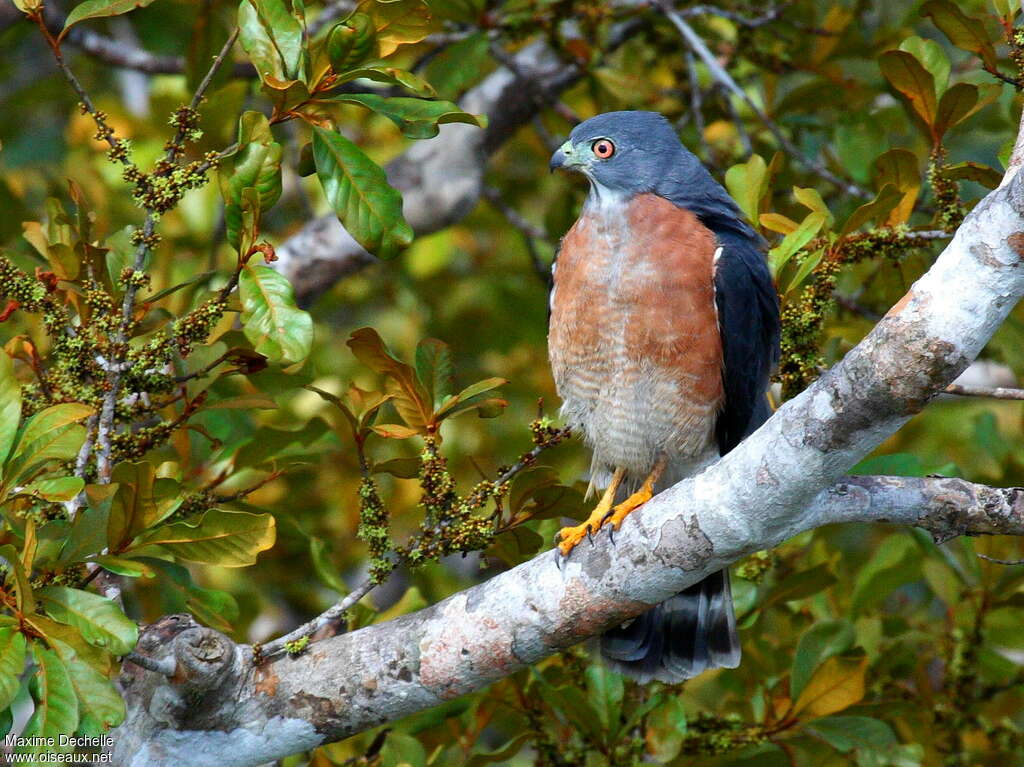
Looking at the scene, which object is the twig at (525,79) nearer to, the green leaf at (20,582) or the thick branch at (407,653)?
the thick branch at (407,653)

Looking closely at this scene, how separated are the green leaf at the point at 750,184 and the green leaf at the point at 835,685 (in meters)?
1.37

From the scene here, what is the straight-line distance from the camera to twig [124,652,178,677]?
2.53 metres

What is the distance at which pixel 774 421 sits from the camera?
234cm

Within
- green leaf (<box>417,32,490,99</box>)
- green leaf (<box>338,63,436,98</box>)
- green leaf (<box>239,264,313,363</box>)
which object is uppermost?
green leaf (<box>338,63,436,98</box>)

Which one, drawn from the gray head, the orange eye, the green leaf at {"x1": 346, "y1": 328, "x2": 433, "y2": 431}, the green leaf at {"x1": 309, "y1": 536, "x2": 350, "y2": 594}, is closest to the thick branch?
the green leaf at {"x1": 346, "y1": 328, "x2": 433, "y2": 431}

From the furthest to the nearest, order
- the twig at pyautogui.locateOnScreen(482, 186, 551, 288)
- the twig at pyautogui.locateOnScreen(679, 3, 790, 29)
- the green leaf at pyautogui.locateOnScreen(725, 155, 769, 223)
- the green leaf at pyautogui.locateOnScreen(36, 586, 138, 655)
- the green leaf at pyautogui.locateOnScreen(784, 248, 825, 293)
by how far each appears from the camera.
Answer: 1. the twig at pyautogui.locateOnScreen(482, 186, 551, 288)
2. the twig at pyautogui.locateOnScreen(679, 3, 790, 29)
3. the green leaf at pyautogui.locateOnScreen(725, 155, 769, 223)
4. the green leaf at pyautogui.locateOnScreen(784, 248, 825, 293)
5. the green leaf at pyautogui.locateOnScreen(36, 586, 138, 655)

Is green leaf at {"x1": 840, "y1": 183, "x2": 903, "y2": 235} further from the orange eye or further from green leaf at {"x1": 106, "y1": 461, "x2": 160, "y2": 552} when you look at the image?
green leaf at {"x1": 106, "y1": 461, "x2": 160, "y2": 552}

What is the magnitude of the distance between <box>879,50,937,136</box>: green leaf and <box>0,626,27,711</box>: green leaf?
2.64 meters

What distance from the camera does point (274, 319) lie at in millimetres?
2547

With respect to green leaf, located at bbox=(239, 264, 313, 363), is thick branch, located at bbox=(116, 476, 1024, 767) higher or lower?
lower

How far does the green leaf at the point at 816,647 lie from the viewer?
3352mm

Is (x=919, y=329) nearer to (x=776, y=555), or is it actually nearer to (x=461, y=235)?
(x=776, y=555)

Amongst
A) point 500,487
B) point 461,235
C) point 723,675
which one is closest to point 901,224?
point 500,487

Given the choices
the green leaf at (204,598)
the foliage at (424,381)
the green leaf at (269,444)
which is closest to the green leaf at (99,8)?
the foliage at (424,381)
